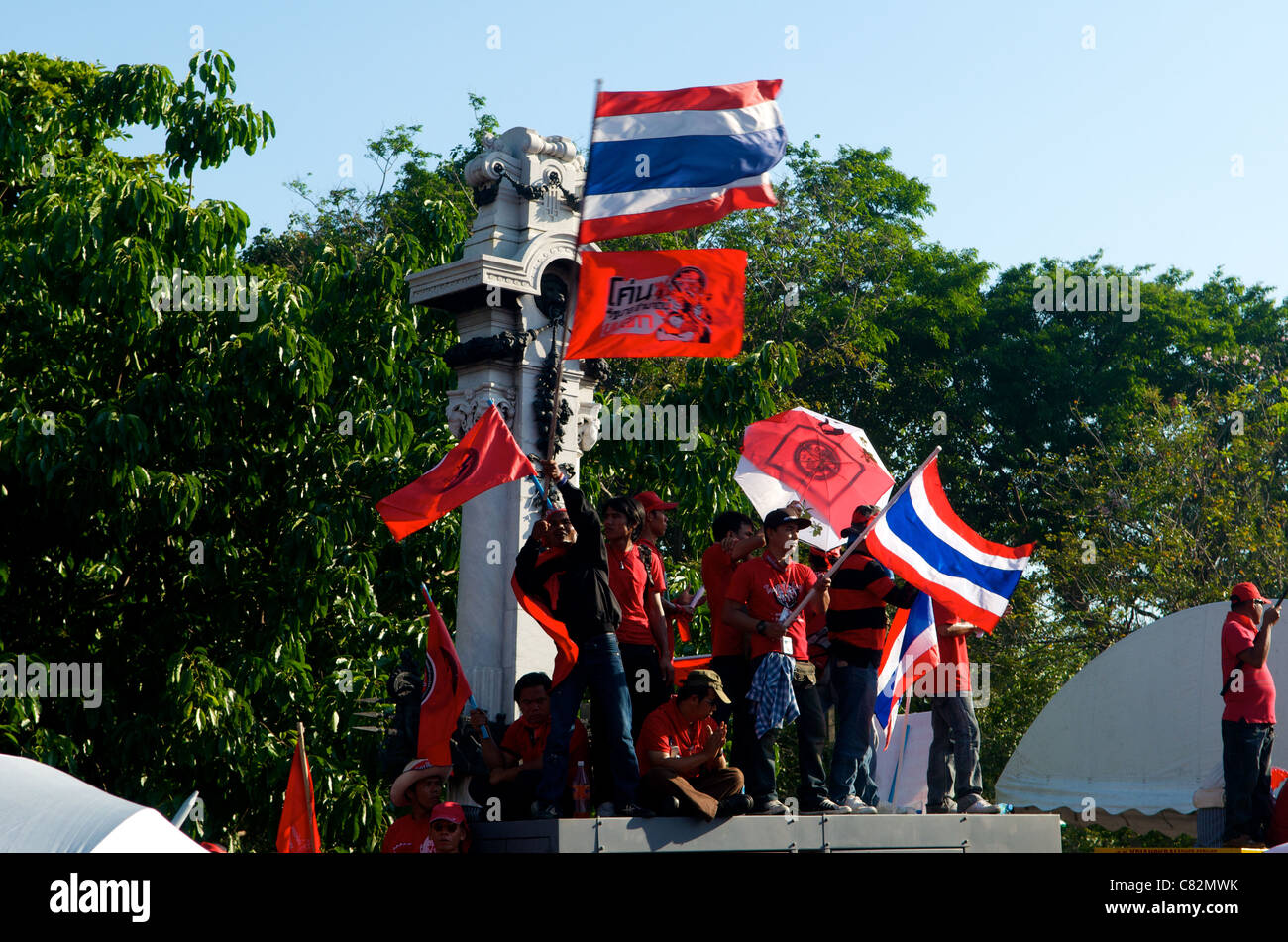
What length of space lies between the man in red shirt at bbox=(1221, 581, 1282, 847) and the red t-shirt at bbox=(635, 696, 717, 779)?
355 cm

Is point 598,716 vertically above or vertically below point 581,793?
above

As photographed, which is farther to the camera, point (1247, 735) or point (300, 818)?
point (300, 818)

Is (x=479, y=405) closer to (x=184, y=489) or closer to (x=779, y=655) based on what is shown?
(x=184, y=489)

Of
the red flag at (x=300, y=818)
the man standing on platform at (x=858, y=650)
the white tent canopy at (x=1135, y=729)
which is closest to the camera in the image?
the man standing on platform at (x=858, y=650)

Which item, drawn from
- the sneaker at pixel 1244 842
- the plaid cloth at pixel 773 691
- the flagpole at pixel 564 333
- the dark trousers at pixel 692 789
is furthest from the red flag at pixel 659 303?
the sneaker at pixel 1244 842

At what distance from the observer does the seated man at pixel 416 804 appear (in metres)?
9.10

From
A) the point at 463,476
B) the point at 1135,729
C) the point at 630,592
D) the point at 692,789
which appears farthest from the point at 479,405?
the point at 1135,729

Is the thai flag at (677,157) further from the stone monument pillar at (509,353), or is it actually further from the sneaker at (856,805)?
the sneaker at (856,805)

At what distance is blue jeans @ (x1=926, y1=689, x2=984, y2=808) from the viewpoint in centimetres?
998

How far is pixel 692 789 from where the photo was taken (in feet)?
27.7

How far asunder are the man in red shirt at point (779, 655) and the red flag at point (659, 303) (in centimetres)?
143

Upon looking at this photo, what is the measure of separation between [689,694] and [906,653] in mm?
2049
